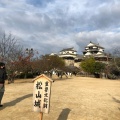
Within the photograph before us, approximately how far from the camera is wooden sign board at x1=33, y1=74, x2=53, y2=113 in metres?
7.82

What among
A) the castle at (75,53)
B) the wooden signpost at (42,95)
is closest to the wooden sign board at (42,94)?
the wooden signpost at (42,95)

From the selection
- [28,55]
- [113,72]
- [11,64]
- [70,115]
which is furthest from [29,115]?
[113,72]

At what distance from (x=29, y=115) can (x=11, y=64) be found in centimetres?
2048

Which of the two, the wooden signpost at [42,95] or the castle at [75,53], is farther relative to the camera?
the castle at [75,53]

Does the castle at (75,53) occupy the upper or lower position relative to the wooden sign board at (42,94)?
upper

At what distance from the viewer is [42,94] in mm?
7906

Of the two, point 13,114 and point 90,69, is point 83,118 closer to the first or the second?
point 13,114

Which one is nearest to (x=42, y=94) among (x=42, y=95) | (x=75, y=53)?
(x=42, y=95)

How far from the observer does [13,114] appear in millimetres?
9734

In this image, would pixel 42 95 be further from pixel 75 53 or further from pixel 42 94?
pixel 75 53

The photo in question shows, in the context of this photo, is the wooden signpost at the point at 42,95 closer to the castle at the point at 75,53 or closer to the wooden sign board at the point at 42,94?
the wooden sign board at the point at 42,94

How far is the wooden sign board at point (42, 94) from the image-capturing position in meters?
7.82

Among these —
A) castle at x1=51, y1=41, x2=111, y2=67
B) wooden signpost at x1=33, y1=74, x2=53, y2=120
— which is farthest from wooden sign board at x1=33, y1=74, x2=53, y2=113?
castle at x1=51, y1=41, x2=111, y2=67

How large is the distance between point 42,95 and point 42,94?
0.03 meters
